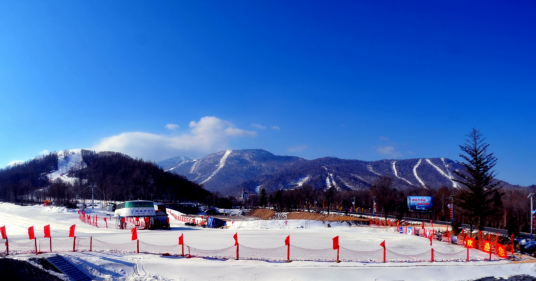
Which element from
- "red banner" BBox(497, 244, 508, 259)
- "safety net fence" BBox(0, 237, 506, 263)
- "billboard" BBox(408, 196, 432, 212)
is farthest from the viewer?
"billboard" BBox(408, 196, 432, 212)

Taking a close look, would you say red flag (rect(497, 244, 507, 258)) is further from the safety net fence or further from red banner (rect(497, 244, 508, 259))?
the safety net fence

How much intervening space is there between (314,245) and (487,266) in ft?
42.8

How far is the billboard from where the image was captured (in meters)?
78.8

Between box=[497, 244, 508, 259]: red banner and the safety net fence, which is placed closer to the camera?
the safety net fence

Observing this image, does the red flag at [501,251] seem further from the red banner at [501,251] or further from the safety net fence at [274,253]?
the safety net fence at [274,253]

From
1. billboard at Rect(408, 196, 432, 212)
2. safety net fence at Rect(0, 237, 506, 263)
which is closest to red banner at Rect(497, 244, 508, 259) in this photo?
safety net fence at Rect(0, 237, 506, 263)

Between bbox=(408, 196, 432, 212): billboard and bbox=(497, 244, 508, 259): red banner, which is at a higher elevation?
bbox=(497, 244, 508, 259): red banner

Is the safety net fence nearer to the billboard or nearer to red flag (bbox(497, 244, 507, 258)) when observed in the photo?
red flag (bbox(497, 244, 507, 258))

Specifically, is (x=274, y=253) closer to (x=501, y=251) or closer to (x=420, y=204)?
(x=501, y=251)

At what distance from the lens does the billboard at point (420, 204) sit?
7881 cm

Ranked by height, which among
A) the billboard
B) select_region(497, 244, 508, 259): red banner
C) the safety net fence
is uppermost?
select_region(497, 244, 508, 259): red banner

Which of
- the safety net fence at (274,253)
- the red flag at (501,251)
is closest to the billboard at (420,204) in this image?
the safety net fence at (274,253)

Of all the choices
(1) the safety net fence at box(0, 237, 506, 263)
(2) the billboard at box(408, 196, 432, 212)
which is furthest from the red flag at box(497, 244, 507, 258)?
(2) the billboard at box(408, 196, 432, 212)

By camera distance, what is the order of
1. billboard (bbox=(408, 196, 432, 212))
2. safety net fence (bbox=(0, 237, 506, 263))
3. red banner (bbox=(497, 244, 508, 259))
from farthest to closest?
billboard (bbox=(408, 196, 432, 212))
red banner (bbox=(497, 244, 508, 259))
safety net fence (bbox=(0, 237, 506, 263))
